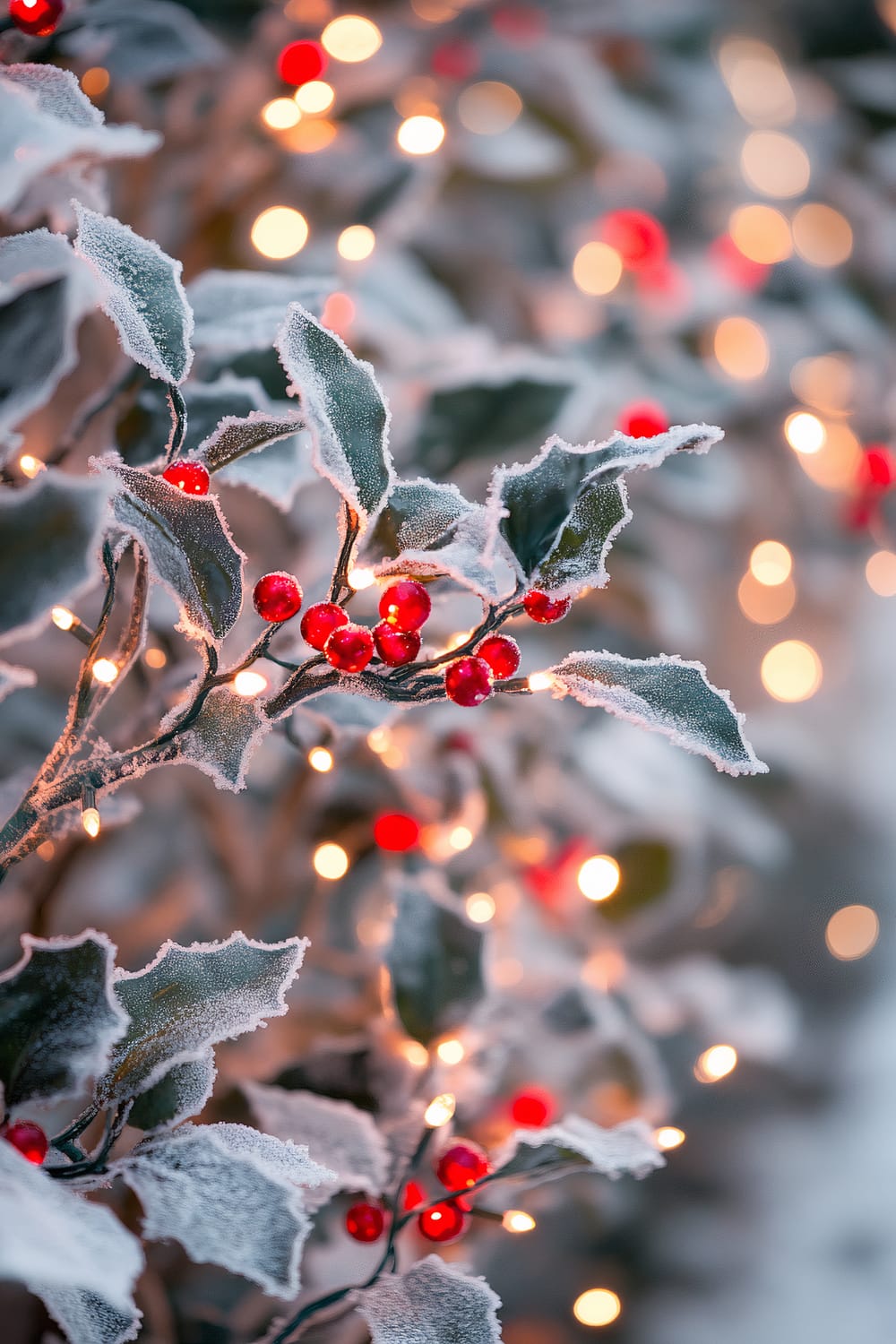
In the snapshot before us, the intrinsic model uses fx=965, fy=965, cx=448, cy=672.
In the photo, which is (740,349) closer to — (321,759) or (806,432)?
(806,432)

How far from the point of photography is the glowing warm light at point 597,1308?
604 millimetres

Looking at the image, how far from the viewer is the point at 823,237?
903 millimetres

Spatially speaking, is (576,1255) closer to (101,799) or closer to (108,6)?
(101,799)

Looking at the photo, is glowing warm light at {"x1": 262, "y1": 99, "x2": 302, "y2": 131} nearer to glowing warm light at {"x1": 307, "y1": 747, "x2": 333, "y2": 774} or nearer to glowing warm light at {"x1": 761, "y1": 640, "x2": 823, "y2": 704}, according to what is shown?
glowing warm light at {"x1": 307, "y1": 747, "x2": 333, "y2": 774}

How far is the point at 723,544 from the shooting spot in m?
0.97

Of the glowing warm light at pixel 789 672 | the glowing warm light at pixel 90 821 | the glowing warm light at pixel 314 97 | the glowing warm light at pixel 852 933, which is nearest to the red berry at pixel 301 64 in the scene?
the glowing warm light at pixel 314 97

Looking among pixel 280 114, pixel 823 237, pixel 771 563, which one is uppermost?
pixel 280 114

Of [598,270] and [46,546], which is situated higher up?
[46,546]

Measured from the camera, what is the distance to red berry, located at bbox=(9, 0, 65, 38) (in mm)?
342

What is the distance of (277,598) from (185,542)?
0.10 ft

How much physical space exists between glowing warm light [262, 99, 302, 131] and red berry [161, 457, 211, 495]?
1.01 feet

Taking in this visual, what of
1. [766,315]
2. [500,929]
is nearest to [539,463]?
[500,929]

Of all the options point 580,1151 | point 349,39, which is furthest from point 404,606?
point 349,39

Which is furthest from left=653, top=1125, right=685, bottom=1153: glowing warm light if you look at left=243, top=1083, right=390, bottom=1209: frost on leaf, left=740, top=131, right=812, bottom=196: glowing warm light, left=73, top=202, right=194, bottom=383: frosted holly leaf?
left=740, top=131, right=812, bottom=196: glowing warm light
